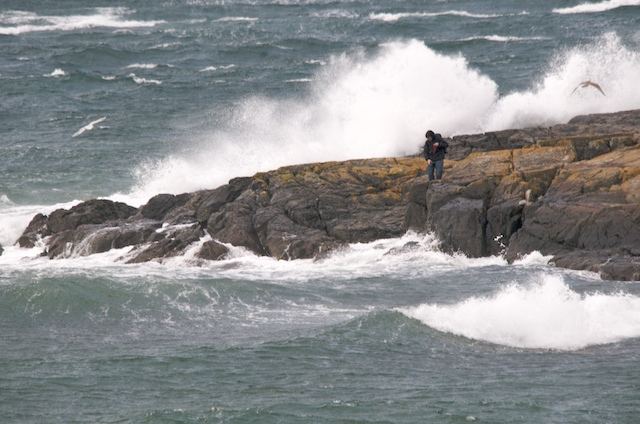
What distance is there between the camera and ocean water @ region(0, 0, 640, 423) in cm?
1809

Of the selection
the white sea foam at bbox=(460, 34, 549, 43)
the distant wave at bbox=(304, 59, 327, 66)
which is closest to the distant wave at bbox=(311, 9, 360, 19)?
the white sea foam at bbox=(460, 34, 549, 43)

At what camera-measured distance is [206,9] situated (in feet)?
230

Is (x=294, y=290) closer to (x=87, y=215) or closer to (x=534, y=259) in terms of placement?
(x=534, y=259)

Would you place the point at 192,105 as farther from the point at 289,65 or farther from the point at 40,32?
the point at 40,32

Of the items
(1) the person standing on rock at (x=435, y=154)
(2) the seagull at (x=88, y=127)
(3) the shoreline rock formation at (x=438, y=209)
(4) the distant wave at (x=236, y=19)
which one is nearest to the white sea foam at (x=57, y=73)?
(2) the seagull at (x=88, y=127)

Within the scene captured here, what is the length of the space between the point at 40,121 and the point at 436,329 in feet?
84.9

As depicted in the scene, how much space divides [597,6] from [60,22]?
27.1m

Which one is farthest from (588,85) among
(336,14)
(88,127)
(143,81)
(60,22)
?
(60,22)

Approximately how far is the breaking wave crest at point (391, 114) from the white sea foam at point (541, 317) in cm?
1002

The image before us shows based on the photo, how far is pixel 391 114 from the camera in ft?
113

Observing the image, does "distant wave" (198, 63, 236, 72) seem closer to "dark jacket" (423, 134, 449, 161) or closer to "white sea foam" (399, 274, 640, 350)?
"dark jacket" (423, 134, 449, 161)

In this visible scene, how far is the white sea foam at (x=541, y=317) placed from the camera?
20.4m

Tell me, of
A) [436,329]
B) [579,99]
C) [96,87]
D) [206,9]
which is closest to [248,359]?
[436,329]

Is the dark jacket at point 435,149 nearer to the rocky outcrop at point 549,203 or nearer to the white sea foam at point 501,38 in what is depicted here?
the rocky outcrop at point 549,203
